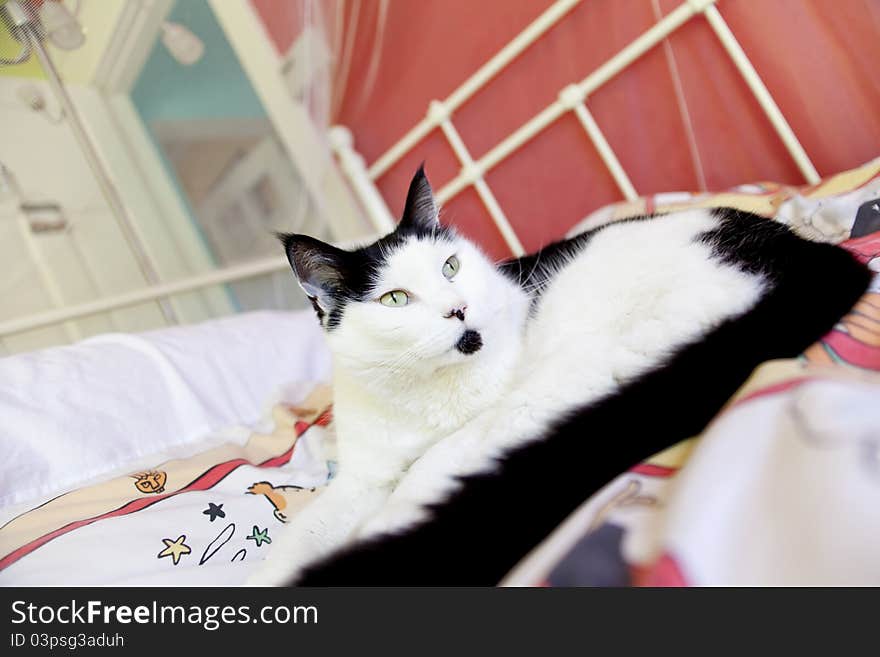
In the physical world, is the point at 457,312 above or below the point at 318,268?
below

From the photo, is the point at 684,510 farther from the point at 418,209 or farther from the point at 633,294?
the point at 418,209

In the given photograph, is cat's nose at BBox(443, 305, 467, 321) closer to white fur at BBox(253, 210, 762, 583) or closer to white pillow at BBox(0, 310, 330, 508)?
white fur at BBox(253, 210, 762, 583)

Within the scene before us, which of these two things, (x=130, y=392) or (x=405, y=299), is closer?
(x=405, y=299)

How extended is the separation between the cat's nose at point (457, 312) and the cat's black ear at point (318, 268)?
20cm

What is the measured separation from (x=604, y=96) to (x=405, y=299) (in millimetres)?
1146

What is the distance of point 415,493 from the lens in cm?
65

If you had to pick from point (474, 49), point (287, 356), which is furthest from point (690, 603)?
point (474, 49)

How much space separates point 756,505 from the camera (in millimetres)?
371

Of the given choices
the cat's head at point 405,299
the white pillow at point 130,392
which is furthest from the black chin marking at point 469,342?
the white pillow at point 130,392

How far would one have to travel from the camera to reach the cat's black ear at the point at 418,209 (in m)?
0.95

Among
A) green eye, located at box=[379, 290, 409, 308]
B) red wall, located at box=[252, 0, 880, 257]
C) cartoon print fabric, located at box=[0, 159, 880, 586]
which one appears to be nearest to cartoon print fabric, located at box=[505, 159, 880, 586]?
cartoon print fabric, located at box=[0, 159, 880, 586]

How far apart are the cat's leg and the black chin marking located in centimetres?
25

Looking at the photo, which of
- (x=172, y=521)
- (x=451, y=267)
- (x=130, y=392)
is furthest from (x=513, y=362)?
(x=130, y=392)

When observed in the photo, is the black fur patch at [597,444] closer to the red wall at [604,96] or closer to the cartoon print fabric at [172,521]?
the cartoon print fabric at [172,521]
